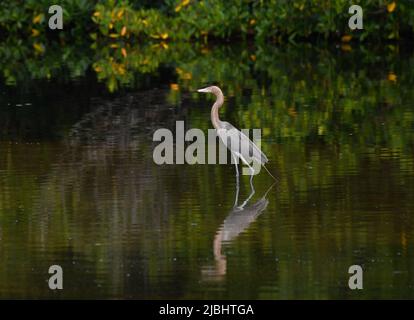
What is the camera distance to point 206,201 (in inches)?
535

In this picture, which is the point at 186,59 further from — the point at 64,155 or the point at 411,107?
the point at 64,155

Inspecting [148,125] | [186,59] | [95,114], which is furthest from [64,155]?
[186,59]

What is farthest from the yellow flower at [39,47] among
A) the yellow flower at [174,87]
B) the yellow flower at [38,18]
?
the yellow flower at [174,87]

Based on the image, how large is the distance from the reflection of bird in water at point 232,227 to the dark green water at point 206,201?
20 millimetres

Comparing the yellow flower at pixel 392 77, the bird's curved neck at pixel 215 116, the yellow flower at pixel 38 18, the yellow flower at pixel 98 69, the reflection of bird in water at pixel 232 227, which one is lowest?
the reflection of bird in water at pixel 232 227

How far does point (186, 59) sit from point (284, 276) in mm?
22332

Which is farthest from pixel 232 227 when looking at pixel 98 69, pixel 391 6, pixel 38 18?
pixel 38 18

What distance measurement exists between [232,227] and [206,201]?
129 cm

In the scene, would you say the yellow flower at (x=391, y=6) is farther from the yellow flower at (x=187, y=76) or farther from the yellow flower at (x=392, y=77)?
the yellow flower at (x=187, y=76)

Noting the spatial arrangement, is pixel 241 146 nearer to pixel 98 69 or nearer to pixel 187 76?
pixel 187 76

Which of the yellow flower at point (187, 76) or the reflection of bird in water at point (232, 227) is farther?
the yellow flower at point (187, 76)

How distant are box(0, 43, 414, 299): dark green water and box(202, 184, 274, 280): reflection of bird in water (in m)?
0.02

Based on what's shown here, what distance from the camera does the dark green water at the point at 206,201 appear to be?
10461 millimetres

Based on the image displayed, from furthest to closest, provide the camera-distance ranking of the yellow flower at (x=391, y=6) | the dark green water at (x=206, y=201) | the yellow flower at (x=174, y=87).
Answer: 1. the yellow flower at (x=391, y=6)
2. the yellow flower at (x=174, y=87)
3. the dark green water at (x=206, y=201)
